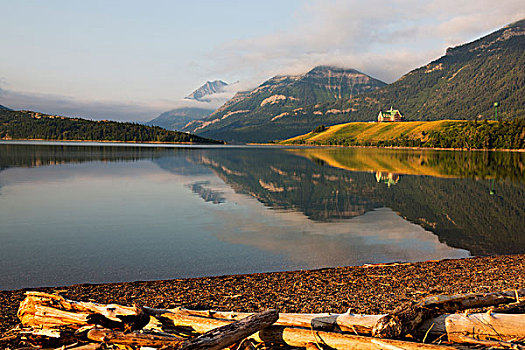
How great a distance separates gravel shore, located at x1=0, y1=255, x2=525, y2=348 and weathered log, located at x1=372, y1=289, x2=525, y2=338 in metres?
2.86

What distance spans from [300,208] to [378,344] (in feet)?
101

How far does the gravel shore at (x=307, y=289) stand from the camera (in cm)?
1468

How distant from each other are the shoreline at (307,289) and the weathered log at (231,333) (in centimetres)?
384

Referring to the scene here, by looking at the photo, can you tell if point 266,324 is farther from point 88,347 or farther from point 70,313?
point 70,313

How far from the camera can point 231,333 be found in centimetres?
962

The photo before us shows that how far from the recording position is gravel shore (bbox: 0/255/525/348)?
14.7m

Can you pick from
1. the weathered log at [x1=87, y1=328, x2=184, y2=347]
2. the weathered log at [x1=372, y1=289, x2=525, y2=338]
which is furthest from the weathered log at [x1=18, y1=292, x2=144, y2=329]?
the weathered log at [x1=372, y1=289, x2=525, y2=338]

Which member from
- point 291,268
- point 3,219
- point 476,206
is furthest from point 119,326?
point 476,206

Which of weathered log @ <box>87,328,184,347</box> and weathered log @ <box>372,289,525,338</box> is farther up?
weathered log @ <box>372,289,525,338</box>

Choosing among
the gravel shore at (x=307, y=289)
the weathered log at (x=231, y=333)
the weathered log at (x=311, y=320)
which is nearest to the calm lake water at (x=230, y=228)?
the gravel shore at (x=307, y=289)

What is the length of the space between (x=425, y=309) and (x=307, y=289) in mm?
6232

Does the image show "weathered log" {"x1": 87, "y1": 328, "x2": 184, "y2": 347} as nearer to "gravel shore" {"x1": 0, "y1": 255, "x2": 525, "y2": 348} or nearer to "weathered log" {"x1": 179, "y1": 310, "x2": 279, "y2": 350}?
"weathered log" {"x1": 179, "y1": 310, "x2": 279, "y2": 350}

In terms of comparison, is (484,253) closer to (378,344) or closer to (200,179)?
(378,344)

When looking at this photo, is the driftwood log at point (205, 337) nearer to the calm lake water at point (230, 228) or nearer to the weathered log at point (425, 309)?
the weathered log at point (425, 309)
